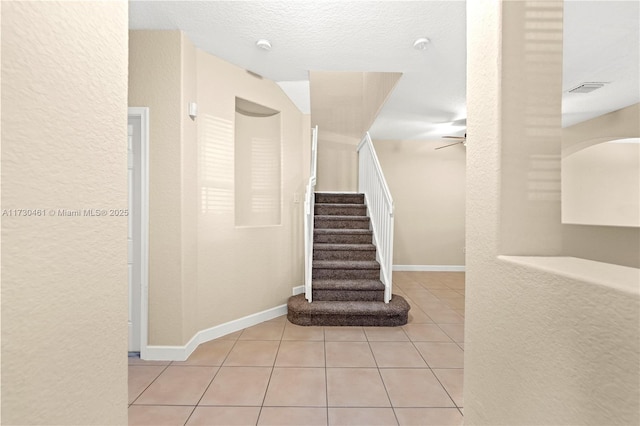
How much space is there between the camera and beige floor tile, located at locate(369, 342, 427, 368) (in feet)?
7.03

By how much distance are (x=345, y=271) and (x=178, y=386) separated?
2.00 meters

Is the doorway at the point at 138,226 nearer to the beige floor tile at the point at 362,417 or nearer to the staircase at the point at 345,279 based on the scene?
the staircase at the point at 345,279

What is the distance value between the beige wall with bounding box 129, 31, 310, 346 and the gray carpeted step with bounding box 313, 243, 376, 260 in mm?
649

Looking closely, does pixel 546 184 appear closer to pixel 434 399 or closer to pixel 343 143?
pixel 434 399

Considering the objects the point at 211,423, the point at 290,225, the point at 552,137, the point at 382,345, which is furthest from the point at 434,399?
the point at 290,225

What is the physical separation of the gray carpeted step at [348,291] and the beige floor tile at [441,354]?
0.69 metres

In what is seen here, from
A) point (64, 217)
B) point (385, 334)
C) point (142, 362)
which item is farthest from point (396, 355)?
point (64, 217)

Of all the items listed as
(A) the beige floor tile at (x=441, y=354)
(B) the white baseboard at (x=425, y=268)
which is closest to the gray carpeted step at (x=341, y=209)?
(B) the white baseboard at (x=425, y=268)

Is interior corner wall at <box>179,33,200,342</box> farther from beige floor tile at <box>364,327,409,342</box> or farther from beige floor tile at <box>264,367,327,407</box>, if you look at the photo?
beige floor tile at <box>364,327,409,342</box>

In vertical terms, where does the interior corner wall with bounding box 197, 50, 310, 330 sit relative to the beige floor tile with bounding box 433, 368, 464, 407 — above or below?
above

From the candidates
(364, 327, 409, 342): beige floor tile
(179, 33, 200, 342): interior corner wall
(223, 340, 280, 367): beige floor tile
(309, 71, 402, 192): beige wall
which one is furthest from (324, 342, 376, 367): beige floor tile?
(309, 71, 402, 192): beige wall

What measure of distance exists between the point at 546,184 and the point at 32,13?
1.51 m

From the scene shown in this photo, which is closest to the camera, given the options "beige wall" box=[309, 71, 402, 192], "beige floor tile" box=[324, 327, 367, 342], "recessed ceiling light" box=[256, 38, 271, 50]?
"recessed ceiling light" box=[256, 38, 271, 50]

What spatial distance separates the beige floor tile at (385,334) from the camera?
2547mm
